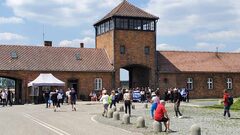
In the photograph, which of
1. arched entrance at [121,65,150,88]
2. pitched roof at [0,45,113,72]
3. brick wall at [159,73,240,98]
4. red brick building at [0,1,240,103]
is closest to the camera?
pitched roof at [0,45,113,72]

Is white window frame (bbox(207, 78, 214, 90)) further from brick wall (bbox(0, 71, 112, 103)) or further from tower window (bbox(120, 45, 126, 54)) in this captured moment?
brick wall (bbox(0, 71, 112, 103))

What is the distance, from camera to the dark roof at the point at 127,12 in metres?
50.7

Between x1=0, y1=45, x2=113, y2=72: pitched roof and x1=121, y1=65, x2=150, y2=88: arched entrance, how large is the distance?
390 cm

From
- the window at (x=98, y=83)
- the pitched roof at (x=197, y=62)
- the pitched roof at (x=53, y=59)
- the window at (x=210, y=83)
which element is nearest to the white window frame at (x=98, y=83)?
the window at (x=98, y=83)

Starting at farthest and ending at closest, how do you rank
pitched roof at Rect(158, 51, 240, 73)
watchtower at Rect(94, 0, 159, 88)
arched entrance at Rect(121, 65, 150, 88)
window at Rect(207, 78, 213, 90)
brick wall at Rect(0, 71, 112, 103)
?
window at Rect(207, 78, 213, 90) < pitched roof at Rect(158, 51, 240, 73) < arched entrance at Rect(121, 65, 150, 88) < watchtower at Rect(94, 0, 159, 88) < brick wall at Rect(0, 71, 112, 103)

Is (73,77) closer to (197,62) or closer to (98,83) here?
(98,83)

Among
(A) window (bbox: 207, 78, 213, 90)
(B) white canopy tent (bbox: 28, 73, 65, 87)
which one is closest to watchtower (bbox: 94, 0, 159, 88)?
(A) window (bbox: 207, 78, 213, 90)

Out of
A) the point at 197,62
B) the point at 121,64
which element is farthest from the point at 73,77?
the point at 197,62

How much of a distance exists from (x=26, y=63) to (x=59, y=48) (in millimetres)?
5609

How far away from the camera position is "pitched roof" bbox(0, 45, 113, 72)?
47.4 m

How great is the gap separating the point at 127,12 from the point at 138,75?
8122 mm

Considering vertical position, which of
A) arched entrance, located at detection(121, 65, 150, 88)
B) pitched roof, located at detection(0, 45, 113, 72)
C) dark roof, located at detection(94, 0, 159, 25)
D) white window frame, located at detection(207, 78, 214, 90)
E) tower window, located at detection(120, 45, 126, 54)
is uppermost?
dark roof, located at detection(94, 0, 159, 25)

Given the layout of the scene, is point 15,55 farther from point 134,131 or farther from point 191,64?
point 134,131

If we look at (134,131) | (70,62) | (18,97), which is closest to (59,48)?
(70,62)
